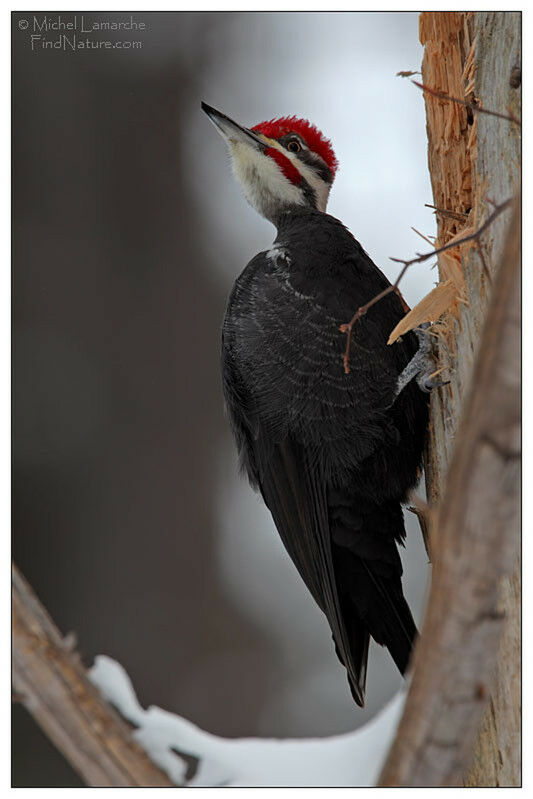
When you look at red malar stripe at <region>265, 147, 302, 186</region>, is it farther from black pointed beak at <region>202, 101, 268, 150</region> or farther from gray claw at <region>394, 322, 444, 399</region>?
gray claw at <region>394, 322, 444, 399</region>

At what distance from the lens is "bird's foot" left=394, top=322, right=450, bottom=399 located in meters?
1.86

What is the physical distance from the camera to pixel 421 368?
190 centimetres

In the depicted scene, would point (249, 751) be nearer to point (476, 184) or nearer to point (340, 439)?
point (340, 439)

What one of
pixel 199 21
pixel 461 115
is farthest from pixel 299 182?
pixel 461 115

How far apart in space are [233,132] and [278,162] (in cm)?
17

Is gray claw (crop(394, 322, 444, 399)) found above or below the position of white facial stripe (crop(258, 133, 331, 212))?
below

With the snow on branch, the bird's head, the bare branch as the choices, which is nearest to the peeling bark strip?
the snow on branch

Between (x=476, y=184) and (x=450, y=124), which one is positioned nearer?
(x=476, y=184)

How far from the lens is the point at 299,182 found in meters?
2.53

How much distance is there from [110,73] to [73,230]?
22.1 inches

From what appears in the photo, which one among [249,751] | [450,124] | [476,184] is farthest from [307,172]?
[249,751]

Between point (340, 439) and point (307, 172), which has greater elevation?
point (307, 172)

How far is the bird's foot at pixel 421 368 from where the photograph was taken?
6.12 ft

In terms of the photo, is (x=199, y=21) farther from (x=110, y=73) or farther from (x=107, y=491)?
(x=107, y=491)
